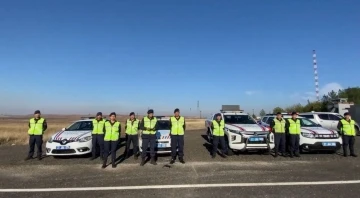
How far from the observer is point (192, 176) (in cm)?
890

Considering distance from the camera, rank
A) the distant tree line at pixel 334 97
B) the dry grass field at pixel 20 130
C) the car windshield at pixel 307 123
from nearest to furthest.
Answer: the car windshield at pixel 307 123, the dry grass field at pixel 20 130, the distant tree line at pixel 334 97

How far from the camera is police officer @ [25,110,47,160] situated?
1212 centimetres

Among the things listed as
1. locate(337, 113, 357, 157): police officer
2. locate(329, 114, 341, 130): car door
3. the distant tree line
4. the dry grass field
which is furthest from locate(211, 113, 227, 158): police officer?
the distant tree line

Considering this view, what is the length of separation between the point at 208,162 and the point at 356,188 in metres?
4.84

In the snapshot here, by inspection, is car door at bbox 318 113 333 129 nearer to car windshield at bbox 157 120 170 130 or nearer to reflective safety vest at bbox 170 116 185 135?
car windshield at bbox 157 120 170 130

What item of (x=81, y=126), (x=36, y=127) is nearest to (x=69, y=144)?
(x=36, y=127)

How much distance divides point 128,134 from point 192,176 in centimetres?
453

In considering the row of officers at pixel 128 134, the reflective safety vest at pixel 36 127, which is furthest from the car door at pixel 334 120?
the reflective safety vest at pixel 36 127

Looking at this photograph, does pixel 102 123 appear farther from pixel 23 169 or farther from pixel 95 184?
pixel 95 184

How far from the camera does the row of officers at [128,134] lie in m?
10.7

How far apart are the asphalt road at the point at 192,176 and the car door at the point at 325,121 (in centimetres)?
743

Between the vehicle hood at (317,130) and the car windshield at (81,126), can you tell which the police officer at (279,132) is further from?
the car windshield at (81,126)

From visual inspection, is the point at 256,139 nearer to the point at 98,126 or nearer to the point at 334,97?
the point at 98,126

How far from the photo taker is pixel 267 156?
12.3 m
